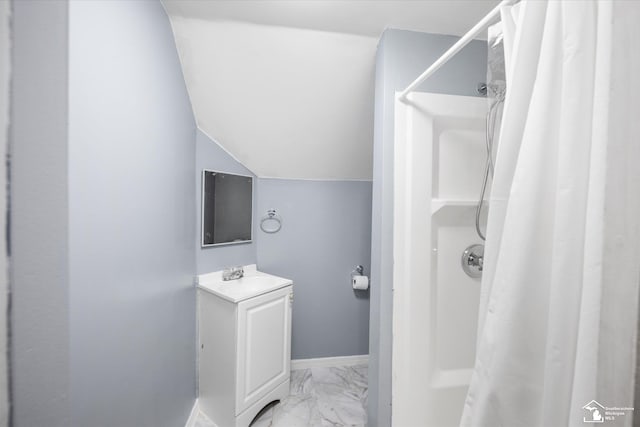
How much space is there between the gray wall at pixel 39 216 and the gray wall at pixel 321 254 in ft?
4.74

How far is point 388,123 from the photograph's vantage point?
1241mm

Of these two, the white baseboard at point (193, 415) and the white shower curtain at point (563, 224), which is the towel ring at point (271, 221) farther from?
the white shower curtain at point (563, 224)

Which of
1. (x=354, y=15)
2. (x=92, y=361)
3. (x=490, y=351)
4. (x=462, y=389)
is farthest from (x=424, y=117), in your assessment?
(x=92, y=361)

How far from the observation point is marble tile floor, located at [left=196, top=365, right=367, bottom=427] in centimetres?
155

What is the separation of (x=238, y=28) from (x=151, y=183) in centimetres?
92

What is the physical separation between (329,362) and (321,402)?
440mm

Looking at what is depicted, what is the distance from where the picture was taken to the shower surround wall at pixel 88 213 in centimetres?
59

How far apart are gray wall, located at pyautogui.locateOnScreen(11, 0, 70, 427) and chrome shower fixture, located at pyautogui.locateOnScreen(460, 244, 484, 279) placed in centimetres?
160

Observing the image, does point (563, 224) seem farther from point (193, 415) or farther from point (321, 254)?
point (193, 415)

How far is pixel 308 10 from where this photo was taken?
1.13 metres

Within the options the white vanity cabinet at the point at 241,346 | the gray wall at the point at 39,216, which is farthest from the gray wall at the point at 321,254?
the gray wall at the point at 39,216

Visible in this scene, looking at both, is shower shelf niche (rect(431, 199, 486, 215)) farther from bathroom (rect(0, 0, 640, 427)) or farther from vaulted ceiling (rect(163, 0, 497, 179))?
vaulted ceiling (rect(163, 0, 497, 179))

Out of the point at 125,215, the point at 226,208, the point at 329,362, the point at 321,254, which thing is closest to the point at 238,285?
the point at 226,208

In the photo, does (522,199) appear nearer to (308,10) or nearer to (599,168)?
(599,168)
